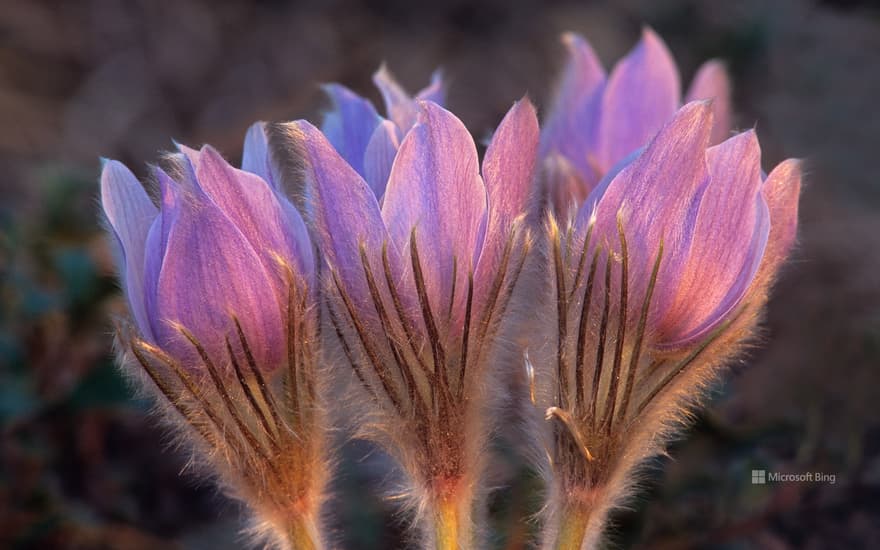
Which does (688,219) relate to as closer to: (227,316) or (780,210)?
(780,210)

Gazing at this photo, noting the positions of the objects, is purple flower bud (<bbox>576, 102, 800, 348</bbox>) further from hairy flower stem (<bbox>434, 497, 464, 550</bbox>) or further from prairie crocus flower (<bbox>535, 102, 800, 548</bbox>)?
hairy flower stem (<bbox>434, 497, 464, 550</bbox>)

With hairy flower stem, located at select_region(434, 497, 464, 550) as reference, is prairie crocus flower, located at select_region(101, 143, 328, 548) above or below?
above

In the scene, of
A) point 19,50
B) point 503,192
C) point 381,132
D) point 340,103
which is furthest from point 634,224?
point 19,50

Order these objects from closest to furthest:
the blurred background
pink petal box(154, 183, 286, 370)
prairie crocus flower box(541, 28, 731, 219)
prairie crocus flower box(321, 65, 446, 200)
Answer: pink petal box(154, 183, 286, 370), prairie crocus flower box(321, 65, 446, 200), prairie crocus flower box(541, 28, 731, 219), the blurred background

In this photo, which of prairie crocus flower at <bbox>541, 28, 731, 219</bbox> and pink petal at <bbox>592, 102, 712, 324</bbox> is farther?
prairie crocus flower at <bbox>541, 28, 731, 219</bbox>

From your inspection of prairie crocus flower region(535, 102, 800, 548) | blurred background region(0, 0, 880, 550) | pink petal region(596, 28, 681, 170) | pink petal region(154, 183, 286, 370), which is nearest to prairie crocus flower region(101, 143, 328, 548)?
pink petal region(154, 183, 286, 370)

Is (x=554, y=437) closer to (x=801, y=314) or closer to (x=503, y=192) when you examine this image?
(x=503, y=192)
